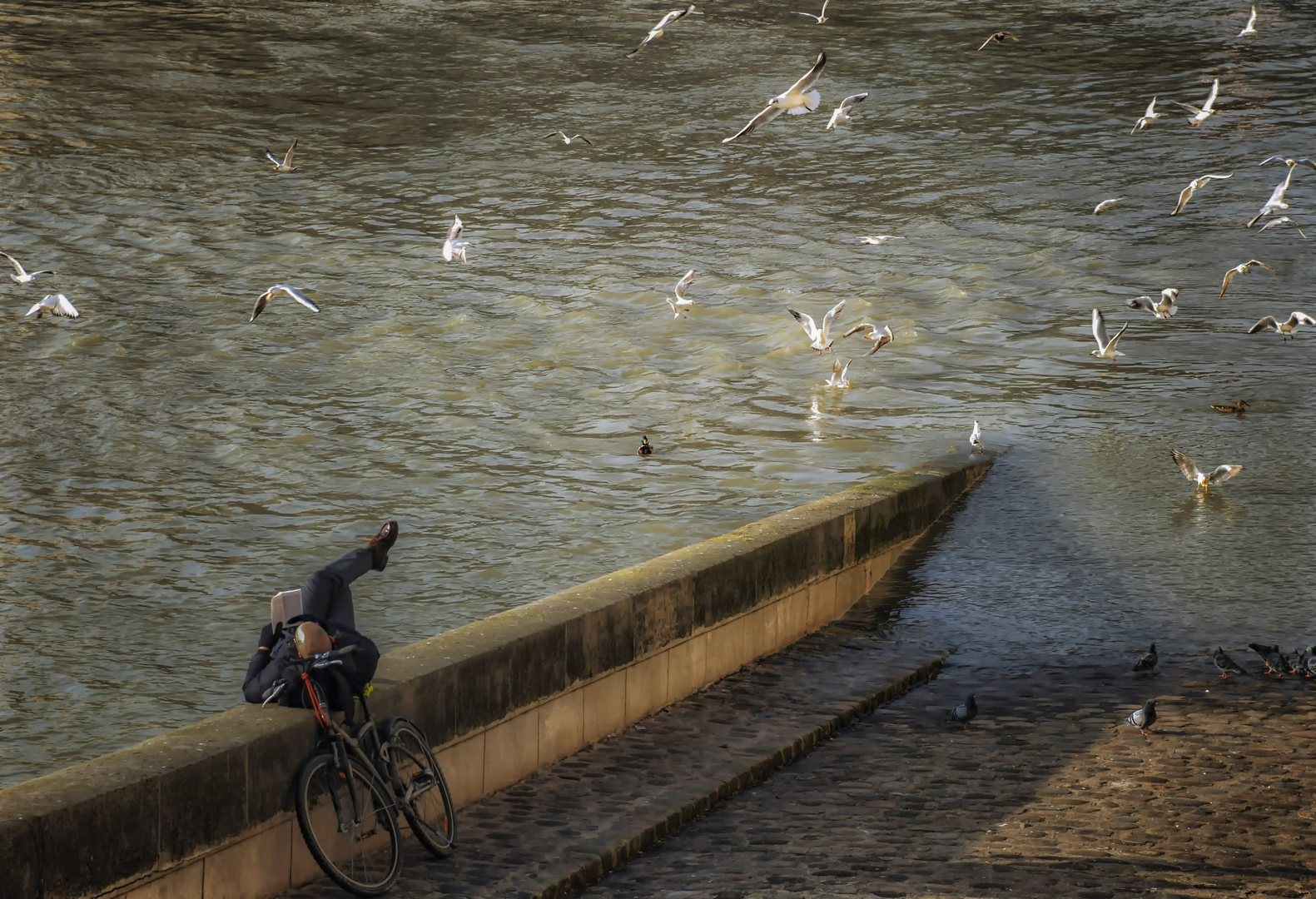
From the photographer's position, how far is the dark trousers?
5.48 metres

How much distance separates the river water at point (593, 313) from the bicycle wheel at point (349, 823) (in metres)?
2.45

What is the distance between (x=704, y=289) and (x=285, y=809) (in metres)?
15.0

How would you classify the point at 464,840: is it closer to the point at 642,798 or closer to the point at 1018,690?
the point at 642,798

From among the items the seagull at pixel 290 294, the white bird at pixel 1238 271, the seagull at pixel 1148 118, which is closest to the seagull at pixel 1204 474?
the white bird at pixel 1238 271

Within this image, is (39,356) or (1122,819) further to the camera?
(39,356)

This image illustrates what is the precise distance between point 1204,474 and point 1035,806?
237 inches

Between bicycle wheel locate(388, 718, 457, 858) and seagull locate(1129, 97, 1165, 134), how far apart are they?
66.0 ft

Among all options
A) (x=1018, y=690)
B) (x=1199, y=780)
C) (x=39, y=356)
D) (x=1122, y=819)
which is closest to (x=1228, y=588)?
(x=1018, y=690)

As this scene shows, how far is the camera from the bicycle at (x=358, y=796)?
17.1ft

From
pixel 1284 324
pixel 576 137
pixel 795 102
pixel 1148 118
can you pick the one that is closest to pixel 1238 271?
Result: pixel 1284 324

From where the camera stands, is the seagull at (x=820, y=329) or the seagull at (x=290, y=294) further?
the seagull at (x=820, y=329)

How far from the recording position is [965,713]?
Result: 24.4 ft

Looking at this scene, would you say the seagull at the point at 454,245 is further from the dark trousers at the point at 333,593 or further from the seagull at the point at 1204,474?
the dark trousers at the point at 333,593

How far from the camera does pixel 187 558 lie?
34.5ft
